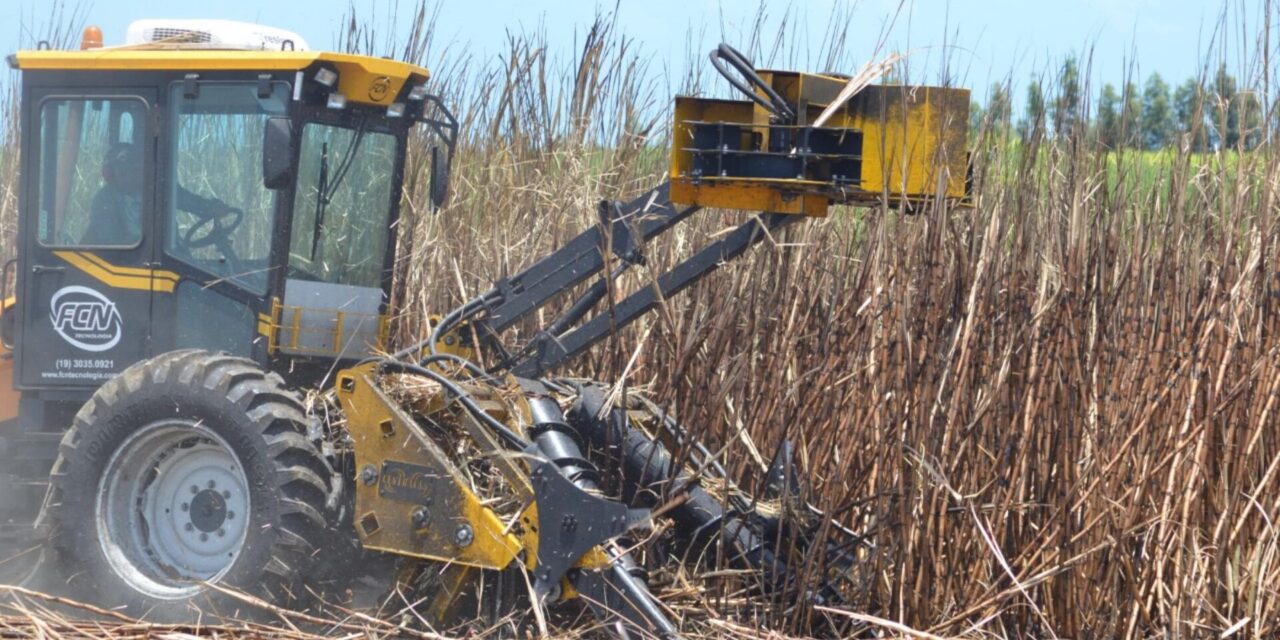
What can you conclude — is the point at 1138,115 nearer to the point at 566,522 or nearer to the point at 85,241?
the point at 566,522

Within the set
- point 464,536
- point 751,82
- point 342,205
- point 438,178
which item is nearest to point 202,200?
point 342,205

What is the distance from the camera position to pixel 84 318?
612cm

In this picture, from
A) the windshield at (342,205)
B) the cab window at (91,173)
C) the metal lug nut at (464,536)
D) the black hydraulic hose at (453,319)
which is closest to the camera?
the metal lug nut at (464,536)

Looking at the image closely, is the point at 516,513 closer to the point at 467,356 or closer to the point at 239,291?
the point at 467,356

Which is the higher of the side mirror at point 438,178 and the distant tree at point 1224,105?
the distant tree at point 1224,105

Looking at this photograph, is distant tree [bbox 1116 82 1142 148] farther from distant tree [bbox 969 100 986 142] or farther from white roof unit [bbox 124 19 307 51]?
white roof unit [bbox 124 19 307 51]

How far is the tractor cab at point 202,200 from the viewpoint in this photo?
5.77m

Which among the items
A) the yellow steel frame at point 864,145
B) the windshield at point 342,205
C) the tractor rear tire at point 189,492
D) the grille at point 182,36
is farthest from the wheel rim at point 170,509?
the yellow steel frame at point 864,145

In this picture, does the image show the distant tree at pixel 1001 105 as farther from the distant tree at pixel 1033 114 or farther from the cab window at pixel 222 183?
the cab window at pixel 222 183

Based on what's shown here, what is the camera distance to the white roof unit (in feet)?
20.0

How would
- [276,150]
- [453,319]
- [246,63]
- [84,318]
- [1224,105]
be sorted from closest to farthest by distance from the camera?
[1224,105]
[276,150]
[453,319]
[246,63]
[84,318]

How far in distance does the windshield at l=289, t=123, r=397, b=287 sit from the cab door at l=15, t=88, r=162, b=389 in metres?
0.54

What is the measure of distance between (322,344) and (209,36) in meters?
1.29

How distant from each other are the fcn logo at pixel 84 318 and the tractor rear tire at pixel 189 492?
0.67 meters
